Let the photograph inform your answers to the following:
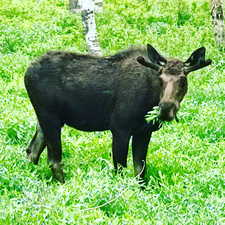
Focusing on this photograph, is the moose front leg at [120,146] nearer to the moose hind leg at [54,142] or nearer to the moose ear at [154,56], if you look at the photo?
the moose hind leg at [54,142]

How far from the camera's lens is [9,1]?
Answer: 70.8 feet

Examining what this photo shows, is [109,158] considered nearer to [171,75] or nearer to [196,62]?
[171,75]

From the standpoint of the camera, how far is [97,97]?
27.5 ft

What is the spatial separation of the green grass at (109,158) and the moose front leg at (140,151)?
0.78 feet

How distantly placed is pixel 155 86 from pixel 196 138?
230 centimetres

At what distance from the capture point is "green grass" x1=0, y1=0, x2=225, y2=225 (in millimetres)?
6711

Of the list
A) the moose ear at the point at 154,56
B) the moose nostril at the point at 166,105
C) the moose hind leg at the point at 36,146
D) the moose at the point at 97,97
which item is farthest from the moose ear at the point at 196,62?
the moose hind leg at the point at 36,146

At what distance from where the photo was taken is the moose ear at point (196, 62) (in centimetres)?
761

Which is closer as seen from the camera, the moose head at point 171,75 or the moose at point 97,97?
the moose head at point 171,75

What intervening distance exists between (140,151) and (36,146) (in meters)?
1.56

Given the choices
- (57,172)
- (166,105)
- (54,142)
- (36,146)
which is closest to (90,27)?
(36,146)

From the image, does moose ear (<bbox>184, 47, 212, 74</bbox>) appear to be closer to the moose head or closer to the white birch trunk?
the moose head

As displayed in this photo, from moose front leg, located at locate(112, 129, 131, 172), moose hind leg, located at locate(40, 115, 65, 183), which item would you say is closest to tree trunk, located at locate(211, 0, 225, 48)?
moose front leg, located at locate(112, 129, 131, 172)

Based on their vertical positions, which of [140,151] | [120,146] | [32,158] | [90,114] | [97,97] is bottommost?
[32,158]
